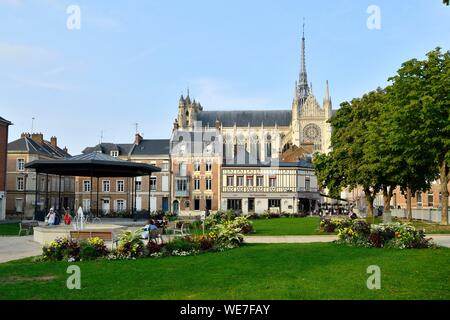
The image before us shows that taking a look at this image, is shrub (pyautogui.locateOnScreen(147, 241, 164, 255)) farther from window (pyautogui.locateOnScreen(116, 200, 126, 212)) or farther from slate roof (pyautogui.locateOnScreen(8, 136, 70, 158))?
slate roof (pyautogui.locateOnScreen(8, 136, 70, 158))

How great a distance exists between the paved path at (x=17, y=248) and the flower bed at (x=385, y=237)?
39.1 feet

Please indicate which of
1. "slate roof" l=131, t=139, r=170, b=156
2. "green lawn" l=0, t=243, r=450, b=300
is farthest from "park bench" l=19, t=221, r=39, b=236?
"slate roof" l=131, t=139, r=170, b=156

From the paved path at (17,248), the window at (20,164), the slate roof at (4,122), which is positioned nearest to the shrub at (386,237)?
the paved path at (17,248)

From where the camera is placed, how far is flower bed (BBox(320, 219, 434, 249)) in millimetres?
18781

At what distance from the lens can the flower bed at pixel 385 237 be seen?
61.6 feet

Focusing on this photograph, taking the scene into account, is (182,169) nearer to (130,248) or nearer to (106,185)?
(106,185)

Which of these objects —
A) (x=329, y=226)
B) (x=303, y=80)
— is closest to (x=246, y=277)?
(x=329, y=226)

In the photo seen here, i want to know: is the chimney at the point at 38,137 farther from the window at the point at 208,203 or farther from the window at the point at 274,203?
the window at the point at 274,203

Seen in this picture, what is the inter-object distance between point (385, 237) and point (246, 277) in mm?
9190

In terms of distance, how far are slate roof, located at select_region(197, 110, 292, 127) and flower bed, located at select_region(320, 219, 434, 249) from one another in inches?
3907

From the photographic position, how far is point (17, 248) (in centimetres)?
2109
